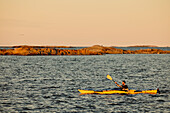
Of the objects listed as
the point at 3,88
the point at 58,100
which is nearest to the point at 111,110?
the point at 58,100

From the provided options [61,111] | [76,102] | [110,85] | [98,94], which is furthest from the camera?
[110,85]

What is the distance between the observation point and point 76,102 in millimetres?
28984

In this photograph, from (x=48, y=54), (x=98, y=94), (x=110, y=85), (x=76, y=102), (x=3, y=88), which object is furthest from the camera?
(x=48, y=54)

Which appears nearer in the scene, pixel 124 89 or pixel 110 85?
pixel 124 89

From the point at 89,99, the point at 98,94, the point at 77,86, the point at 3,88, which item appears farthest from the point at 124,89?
the point at 3,88

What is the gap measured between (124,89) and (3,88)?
50.8 feet

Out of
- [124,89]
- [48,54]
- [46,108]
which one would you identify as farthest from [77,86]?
[48,54]

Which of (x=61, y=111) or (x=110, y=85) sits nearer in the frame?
(x=61, y=111)

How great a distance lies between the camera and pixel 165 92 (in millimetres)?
35250

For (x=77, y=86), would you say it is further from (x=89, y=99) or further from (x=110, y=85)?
(x=89, y=99)

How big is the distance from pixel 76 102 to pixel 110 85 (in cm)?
1324

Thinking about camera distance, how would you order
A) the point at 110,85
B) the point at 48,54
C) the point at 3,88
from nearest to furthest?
the point at 3,88, the point at 110,85, the point at 48,54

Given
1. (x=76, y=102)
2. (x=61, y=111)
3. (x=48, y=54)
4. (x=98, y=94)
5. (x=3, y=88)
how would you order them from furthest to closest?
(x=48, y=54), (x=3, y=88), (x=98, y=94), (x=76, y=102), (x=61, y=111)

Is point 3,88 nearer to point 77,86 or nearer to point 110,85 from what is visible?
point 77,86
